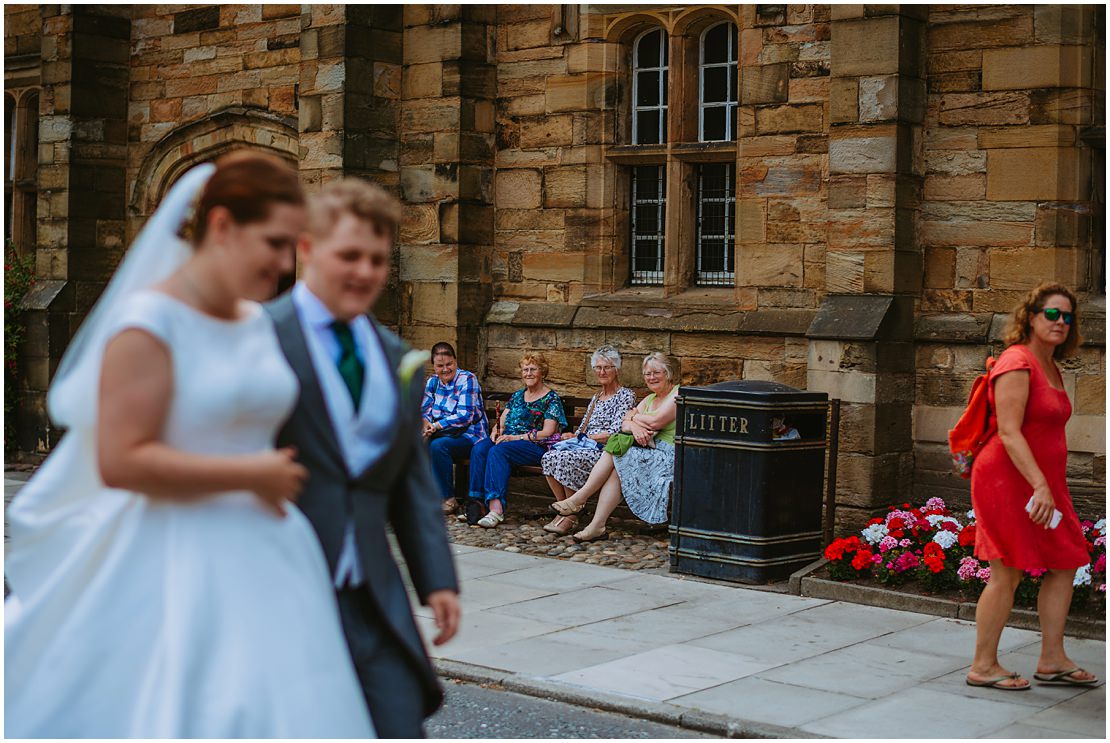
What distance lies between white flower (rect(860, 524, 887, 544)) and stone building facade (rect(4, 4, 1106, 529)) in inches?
47.5

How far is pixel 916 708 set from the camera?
20.7 feet

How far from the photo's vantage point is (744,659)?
7.23 meters

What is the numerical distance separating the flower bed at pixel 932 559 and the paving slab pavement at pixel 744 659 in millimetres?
291

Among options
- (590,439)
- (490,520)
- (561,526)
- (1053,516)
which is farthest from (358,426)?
(490,520)

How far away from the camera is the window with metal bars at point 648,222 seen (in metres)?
12.5

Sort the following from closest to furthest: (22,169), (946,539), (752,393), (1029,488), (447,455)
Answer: (1029,488) < (946,539) < (752,393) < (447,455) < (22,169)

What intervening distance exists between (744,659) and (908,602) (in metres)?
1.60

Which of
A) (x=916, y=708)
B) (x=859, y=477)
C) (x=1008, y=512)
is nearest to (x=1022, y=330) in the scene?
(x=1008, y=512)


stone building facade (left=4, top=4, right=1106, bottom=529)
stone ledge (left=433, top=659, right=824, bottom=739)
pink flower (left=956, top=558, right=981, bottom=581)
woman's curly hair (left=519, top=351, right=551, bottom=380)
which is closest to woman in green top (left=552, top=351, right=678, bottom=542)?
stone building facade (left=4, top=4, right=1106, bottom=529)

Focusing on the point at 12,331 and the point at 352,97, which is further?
the point at 12,331

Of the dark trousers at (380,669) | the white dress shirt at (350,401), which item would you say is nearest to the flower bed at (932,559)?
the dark trousers at (380,669)

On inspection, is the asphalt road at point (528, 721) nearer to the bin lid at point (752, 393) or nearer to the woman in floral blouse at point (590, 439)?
the bin lid at point (752, 393)

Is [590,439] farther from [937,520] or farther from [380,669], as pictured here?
[380,669]

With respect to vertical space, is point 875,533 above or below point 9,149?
below
